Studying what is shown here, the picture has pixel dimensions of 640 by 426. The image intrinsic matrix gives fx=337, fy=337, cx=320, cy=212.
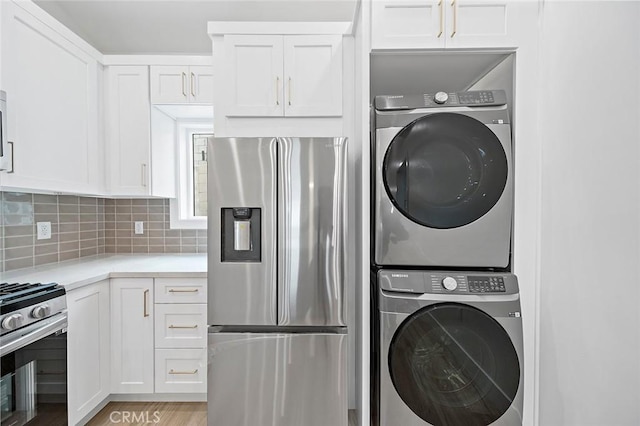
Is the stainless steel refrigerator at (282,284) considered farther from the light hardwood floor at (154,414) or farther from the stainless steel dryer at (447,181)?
the light hardwood floor at (154,414)

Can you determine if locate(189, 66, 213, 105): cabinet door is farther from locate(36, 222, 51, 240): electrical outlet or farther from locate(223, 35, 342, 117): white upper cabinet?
locate(36, 222, 51, 240): electrical outlet

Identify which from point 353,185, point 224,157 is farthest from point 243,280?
point 353,185

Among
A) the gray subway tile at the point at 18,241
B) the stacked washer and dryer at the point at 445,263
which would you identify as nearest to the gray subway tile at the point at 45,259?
the gray subway tile at the point at 18,241

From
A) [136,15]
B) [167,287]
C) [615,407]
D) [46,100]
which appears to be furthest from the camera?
[136,15]

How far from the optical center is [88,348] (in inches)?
77.2

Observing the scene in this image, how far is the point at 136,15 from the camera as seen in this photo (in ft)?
8.32

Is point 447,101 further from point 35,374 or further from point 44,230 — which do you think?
point 44,230

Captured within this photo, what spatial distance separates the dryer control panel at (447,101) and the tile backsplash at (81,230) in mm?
1951

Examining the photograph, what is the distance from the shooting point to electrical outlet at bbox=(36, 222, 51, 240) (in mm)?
2224

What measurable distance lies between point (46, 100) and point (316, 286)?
185cm

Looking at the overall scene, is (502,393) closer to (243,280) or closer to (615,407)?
(615,407)

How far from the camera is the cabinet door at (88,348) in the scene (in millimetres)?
1819

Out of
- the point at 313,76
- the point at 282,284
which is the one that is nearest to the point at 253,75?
the point at 313,76

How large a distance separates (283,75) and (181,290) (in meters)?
1.47
